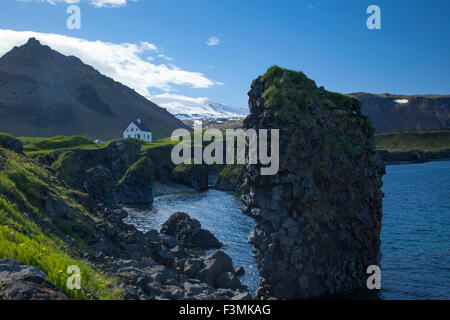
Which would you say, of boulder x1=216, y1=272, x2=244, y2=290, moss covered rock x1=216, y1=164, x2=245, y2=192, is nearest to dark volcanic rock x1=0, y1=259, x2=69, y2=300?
boulder x1=216, y1=272, x2=244, y2=290

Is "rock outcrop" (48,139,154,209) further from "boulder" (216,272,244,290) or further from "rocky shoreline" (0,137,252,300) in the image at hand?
"boulder" (216,272,244,290)

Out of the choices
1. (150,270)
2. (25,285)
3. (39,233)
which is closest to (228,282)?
(150,270)

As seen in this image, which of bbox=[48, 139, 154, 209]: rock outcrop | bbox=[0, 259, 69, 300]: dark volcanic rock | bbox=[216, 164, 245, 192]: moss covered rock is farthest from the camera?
bbox=[216, 164, 245, 192]: moss covered rock

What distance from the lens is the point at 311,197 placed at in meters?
26.6

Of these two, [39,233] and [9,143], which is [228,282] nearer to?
[39,233]

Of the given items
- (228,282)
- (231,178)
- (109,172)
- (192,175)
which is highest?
(109,172)

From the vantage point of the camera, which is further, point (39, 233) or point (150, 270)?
point (150, 270)

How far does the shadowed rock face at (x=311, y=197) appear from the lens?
26.6 metres

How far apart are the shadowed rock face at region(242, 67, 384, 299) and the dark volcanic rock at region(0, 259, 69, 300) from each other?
2038cm

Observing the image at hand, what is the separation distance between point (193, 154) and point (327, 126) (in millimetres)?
91573

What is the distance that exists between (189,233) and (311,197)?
71.8ft

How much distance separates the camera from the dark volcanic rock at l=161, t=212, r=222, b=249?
1672 inches
